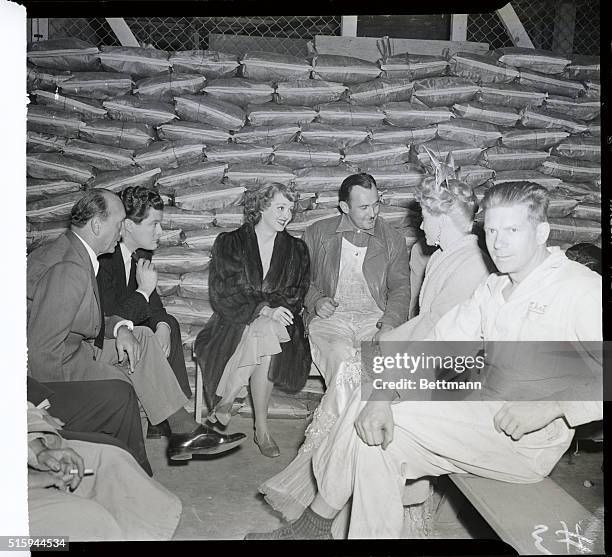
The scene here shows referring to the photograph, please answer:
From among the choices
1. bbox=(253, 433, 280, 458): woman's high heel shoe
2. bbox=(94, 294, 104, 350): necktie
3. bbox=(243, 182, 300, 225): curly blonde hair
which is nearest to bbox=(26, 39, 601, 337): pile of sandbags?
bbox=(243, 182, 300, 225): curly blonde hair

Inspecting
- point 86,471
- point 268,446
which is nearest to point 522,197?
point 268,446

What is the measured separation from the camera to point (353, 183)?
264cm

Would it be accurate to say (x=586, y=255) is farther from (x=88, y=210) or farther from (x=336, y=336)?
(x=88, y=210)

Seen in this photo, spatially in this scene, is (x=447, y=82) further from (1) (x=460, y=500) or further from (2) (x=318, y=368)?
(1) (x=460, y=500)

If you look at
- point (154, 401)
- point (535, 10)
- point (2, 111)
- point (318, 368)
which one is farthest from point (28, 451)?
point (535, 10)

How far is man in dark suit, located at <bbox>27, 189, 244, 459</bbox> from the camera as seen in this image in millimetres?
2549

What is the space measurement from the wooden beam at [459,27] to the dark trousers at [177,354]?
4.79 feet

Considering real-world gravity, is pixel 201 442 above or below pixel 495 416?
below

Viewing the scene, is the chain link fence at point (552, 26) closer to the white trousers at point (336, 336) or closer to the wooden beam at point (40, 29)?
the white trousers at point (336, 336)

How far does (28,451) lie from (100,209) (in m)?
0.88

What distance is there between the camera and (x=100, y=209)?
262 cm

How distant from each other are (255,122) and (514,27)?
1.00m

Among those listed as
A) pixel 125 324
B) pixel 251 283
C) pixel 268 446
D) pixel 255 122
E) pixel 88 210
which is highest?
pixel 255 122

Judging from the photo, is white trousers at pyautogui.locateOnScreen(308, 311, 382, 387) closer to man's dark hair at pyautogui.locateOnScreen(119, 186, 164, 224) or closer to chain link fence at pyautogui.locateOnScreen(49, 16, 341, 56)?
man's dark hair at pyautogui.locateOnScreen(119, 186, 164, 224)
